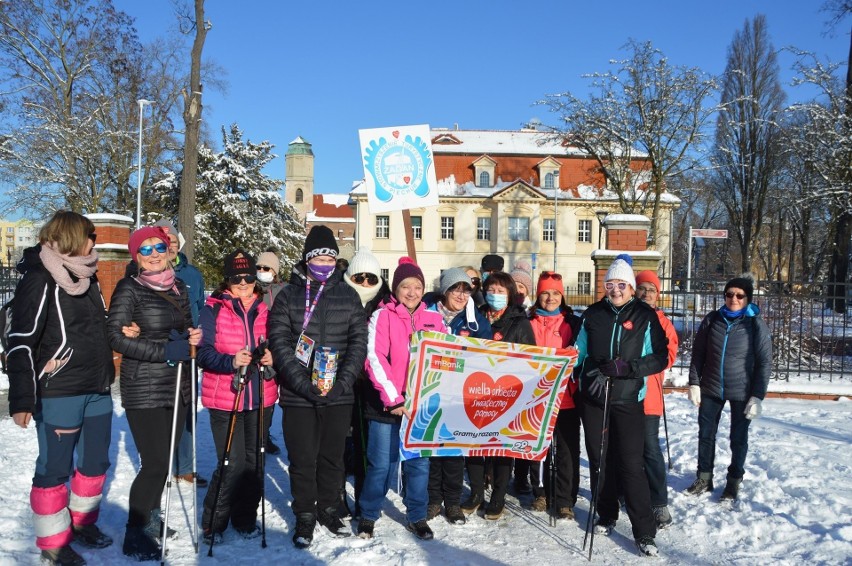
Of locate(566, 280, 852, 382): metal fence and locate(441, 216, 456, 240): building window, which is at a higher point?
locate(441, 216, 456, 240): building window

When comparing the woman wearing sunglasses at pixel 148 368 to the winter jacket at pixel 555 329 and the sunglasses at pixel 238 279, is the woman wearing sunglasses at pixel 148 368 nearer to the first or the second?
the sunglasses at pixel 238 279

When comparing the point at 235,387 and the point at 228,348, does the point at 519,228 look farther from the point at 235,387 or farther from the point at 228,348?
the point at 235,387

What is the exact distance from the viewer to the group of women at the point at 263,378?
3.93m

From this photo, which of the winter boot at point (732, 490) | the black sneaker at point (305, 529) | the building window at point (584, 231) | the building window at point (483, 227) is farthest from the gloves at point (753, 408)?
the building window at point (584, 231)

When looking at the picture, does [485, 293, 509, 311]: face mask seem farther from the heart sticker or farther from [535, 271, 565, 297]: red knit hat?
the heart sticker

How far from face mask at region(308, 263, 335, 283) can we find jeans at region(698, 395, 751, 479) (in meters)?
3.49

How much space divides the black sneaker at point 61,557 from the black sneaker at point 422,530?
219cm

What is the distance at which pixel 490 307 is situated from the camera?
17.4 ft

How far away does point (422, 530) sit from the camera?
15.5 feet

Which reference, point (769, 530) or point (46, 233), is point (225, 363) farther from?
point (769, 530)

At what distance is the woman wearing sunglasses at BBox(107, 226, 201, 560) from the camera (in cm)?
414

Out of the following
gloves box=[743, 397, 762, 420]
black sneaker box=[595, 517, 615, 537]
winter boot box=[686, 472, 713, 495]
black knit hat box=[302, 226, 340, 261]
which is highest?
black knit hat box=[302, 226, 340, 261]

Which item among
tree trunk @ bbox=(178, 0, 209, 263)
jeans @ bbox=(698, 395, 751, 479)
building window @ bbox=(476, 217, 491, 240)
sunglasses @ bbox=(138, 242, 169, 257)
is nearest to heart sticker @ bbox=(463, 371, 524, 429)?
jeans @ bbox=(698, 395, 751, 479)

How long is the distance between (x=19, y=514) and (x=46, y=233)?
2302 millimetres
